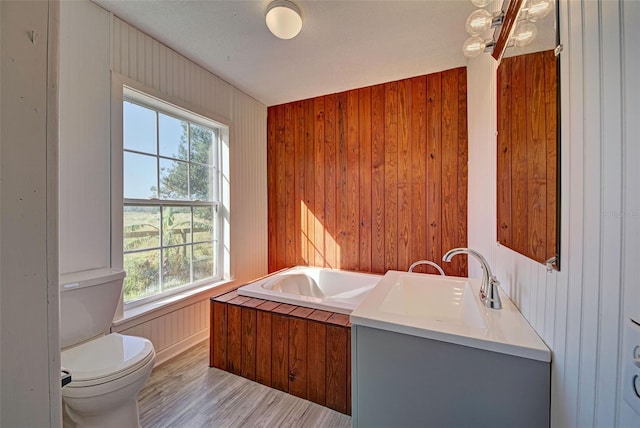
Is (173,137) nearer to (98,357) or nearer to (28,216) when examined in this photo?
(98,357)

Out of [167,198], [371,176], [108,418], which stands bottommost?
[108,418]

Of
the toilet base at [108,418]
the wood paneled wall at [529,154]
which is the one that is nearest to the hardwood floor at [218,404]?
the toilet base at [108,418]

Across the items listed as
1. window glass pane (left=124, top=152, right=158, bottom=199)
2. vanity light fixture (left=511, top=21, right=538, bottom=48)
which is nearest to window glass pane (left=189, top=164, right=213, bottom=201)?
window glass pane (left=124, top=152, right=158, bottom=199)

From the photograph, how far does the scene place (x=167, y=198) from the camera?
2113mm

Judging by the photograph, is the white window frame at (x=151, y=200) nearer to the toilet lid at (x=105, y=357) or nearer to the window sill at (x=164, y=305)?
the window sill at (x=164, y=305)

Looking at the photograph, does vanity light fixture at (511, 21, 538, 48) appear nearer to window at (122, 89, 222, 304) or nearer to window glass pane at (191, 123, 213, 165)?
window at (122, 89, 222, 304)

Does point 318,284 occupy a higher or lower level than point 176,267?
lower

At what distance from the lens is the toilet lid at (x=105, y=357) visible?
45.4 inches

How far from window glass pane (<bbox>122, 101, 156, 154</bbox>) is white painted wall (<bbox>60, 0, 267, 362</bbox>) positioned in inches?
6.0

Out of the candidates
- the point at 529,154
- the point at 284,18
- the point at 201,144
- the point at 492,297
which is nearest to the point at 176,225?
the point at 201,144

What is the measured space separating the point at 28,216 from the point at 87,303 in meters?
1.43

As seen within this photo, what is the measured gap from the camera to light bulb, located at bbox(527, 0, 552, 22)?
0.77 metres

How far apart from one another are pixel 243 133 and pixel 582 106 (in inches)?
104

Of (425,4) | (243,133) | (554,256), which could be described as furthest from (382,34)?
(554,256)
